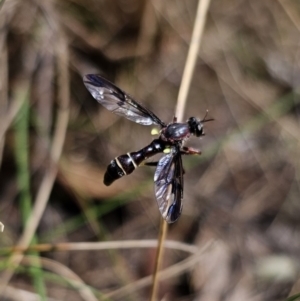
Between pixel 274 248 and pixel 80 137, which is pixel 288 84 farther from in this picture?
pixel 80 137

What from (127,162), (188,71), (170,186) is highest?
(188,71)

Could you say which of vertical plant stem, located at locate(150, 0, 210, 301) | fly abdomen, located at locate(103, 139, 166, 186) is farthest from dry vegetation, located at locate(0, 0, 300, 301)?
vertical plant stem, located at locate(150, 0, 210, 301)

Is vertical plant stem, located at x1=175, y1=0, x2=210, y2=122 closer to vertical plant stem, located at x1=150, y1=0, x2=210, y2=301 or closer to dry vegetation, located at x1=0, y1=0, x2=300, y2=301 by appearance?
vertical plant stem, located at x1=150, y1=0, x2=210, y2=301

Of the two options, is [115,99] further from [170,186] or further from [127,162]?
[170,186]

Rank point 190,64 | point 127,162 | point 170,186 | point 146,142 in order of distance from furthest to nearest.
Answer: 1. point 146,142
2. point 190,64
3. point 127,162
4. point 170,186

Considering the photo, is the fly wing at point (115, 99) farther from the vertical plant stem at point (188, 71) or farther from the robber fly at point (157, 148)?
the vertical plant stem at point (188, 71)

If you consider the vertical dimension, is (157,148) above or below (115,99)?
below

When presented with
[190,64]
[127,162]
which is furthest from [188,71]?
[127,162]

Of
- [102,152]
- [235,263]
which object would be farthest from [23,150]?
[235,263]

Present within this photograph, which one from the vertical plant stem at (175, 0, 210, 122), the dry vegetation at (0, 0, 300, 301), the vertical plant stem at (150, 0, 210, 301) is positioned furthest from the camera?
the dry vegetation at (0, 0, 300, 301)
